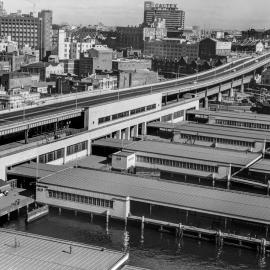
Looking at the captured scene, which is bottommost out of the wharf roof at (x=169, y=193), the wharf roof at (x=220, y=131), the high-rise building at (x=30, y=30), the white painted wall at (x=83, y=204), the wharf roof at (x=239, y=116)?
the white painted wall at (x=83, y=204)

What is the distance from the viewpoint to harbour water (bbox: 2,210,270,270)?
25.8 meters

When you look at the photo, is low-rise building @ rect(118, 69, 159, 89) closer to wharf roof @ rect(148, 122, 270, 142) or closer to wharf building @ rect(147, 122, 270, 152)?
wharf roof @ rect(148, 122, 270, 142)

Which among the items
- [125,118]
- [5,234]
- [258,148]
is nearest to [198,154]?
[258,148]

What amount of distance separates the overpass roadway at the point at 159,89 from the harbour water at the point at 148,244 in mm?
10492

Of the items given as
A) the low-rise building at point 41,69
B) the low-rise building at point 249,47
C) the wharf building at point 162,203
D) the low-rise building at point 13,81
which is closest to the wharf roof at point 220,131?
the wharf building at point 162,203

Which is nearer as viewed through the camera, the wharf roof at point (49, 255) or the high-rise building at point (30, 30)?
the wharf roof at point (49, 255)

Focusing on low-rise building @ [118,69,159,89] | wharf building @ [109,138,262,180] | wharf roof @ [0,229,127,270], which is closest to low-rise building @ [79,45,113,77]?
low-rise building @ [118,69,159,89]

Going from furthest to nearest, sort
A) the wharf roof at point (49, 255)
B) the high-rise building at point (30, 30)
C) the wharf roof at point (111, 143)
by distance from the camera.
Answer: the high-rise building at point (30, 30)
the wharf roof at point (111, 143)
the wharf roof at point (49, 255)

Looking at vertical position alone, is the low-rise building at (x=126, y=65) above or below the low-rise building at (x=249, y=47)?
below

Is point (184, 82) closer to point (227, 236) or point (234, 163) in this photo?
point (234, 163)

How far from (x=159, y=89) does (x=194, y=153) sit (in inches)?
1079

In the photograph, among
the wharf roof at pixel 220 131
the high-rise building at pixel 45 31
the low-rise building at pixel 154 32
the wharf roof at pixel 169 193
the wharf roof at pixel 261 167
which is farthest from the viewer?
the low-rise building at pixel 154 32

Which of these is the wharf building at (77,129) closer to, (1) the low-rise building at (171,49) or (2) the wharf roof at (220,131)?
(2) the wharf roof at (220,131)

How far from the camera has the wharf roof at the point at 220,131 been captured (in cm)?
4854
